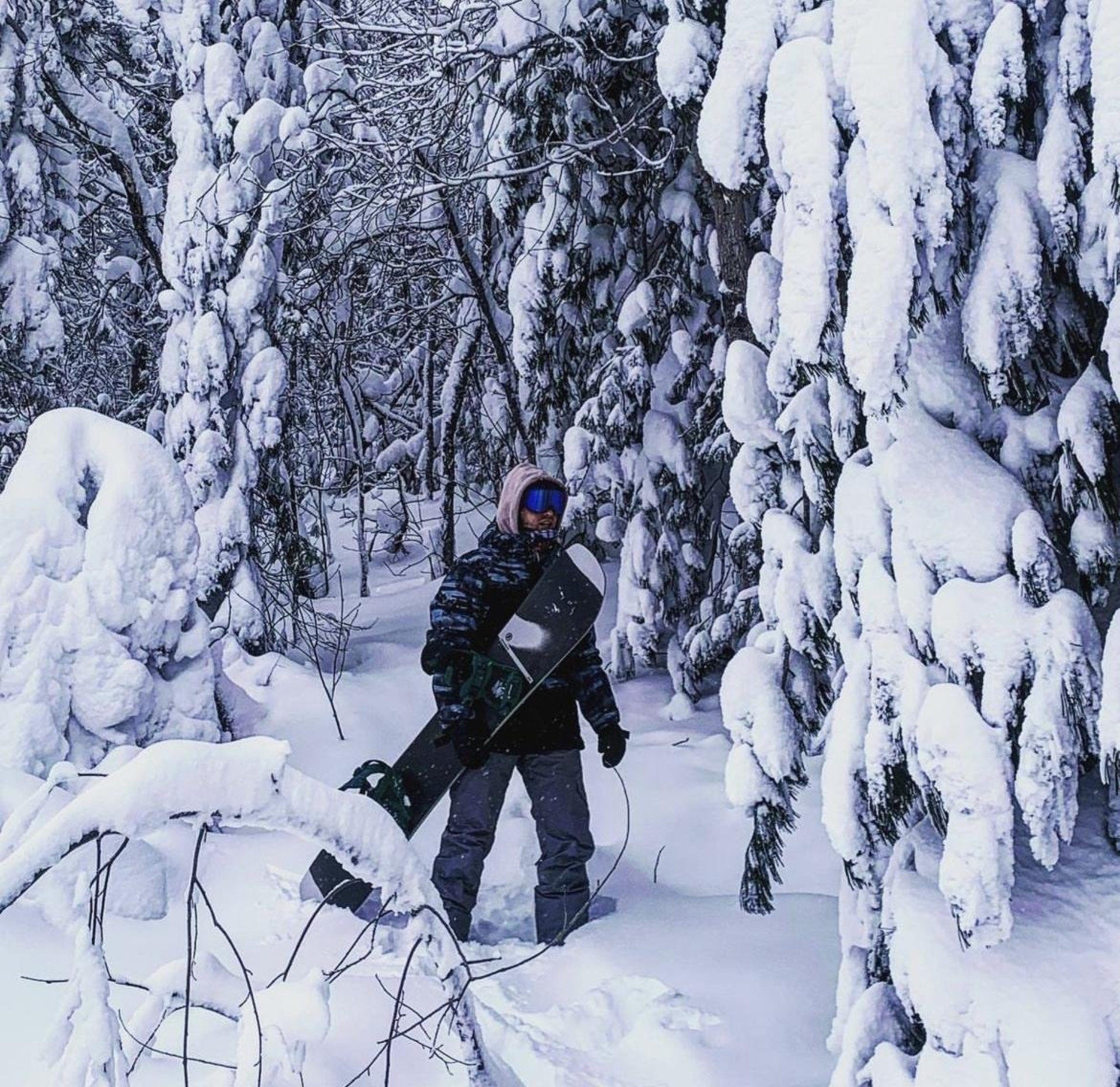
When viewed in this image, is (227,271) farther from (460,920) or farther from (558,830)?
(460,920)

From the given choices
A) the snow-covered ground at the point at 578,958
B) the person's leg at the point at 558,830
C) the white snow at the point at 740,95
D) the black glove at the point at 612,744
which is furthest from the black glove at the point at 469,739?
the white snow at the point at 740,95

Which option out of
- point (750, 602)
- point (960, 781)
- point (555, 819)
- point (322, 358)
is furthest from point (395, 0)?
point (960, 781)

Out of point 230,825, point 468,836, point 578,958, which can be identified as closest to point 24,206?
point 468,836

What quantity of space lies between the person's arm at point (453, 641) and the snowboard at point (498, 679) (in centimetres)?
3

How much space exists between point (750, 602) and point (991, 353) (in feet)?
8.06

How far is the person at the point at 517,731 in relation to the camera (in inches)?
150

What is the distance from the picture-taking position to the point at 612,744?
13.3ft

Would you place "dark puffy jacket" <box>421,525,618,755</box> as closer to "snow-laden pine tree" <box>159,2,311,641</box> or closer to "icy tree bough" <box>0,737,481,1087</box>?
"icy tree bough" <box>0,737,481,1087</box>

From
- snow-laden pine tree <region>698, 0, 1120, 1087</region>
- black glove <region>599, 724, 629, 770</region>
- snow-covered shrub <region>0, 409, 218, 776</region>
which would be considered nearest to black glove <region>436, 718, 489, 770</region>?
black glove <region>599, 724, 629, 770</region>

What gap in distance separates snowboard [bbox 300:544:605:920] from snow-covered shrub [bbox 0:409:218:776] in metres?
1.27

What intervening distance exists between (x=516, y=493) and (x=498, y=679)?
0.71 metres

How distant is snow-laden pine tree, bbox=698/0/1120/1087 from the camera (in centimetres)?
200

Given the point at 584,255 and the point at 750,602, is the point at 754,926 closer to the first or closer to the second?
the point at 750,602

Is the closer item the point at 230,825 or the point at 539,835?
the point at 230,825
